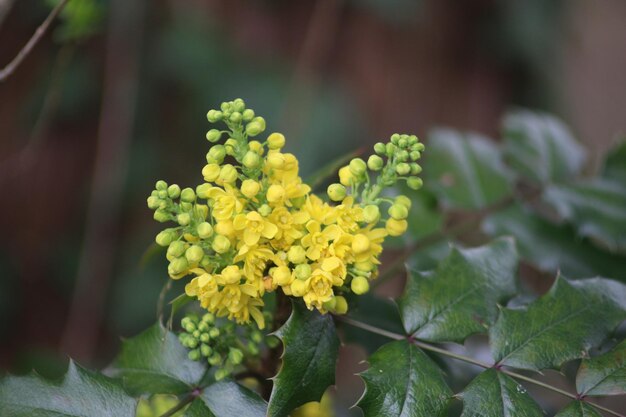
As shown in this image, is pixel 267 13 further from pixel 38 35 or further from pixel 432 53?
pixel 38 35

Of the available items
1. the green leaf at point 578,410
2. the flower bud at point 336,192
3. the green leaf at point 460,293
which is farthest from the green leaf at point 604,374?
the flower bud at point 336,192

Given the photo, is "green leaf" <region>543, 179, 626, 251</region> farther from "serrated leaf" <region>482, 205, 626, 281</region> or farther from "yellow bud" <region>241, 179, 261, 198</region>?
"yellow bud" <region>241, 179, 261, 198</region>

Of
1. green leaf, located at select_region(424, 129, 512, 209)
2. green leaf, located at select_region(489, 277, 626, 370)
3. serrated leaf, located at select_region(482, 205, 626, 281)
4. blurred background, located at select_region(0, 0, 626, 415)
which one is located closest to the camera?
green leaf, located at select_region(489, 277, 626, 370)

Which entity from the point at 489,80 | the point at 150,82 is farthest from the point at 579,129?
the point at 150,82

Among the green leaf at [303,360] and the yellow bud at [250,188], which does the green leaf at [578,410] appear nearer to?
the green leaf at [303,360]

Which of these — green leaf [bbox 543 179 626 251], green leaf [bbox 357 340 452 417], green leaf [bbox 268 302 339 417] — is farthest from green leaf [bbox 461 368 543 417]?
green leaf [bbox 543 179 626 251]

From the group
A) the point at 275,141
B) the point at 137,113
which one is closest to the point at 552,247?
the point at 275,141
